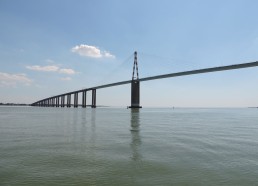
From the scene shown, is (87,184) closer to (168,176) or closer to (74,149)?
(168,176)

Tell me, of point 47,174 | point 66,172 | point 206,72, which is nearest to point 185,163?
point 66,172

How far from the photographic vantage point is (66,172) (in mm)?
5336

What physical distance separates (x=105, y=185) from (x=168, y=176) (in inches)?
57.3

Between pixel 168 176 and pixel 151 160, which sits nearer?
pixel 168 176

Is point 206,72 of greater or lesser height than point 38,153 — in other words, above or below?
above

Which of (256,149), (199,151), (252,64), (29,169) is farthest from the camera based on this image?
(252,64)

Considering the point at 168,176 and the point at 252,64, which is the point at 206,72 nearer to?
the point at 252,64

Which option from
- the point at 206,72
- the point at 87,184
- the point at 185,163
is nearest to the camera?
the point at 87,184

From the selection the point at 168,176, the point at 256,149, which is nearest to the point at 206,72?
the point at 256,149

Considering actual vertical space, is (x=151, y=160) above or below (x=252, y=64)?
below

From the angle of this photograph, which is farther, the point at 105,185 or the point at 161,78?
the point at 161,78

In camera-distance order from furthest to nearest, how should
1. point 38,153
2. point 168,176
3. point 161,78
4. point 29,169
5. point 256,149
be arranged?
1. point 161,78
2. point 256,149
3. point 38,153
4. point 29,169
5. point 168,176

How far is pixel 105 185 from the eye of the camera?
14.9ft

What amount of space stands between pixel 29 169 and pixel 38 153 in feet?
6.65
